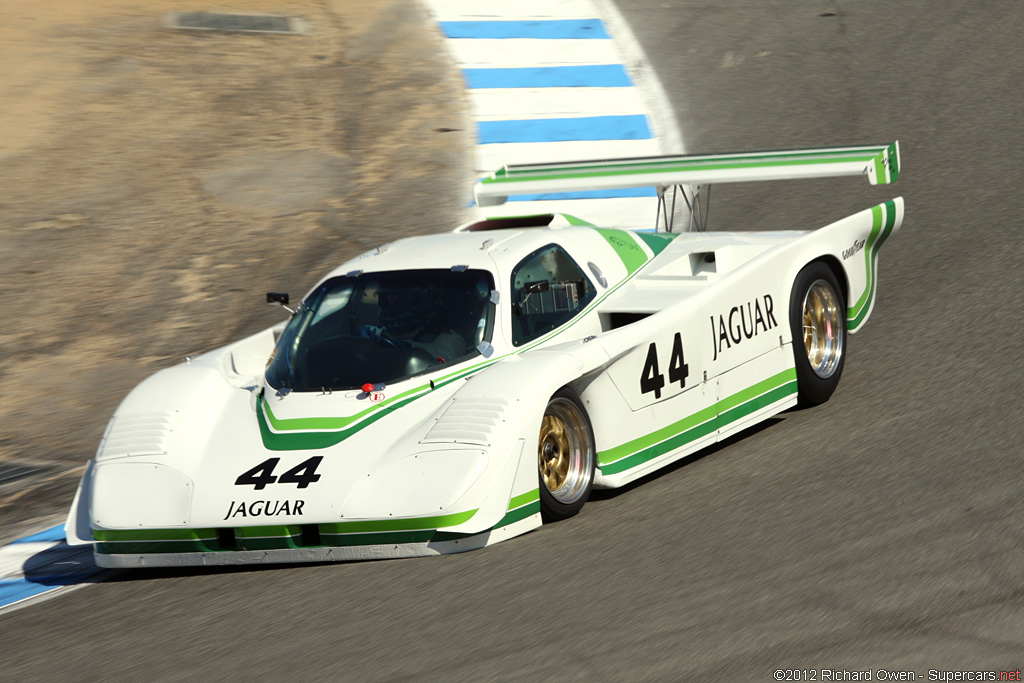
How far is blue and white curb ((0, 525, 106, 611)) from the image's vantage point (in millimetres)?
5383

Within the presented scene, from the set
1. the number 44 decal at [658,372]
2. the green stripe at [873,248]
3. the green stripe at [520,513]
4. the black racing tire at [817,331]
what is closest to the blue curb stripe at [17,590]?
the green stripe at [520,513]

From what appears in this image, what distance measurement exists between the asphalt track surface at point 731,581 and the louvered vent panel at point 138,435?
0.56m

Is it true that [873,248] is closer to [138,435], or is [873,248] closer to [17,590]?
[138,435]

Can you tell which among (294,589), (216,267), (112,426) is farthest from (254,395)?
(216,267)

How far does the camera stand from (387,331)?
5.86 metres

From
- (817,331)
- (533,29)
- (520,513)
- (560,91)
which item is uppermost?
(533,29)

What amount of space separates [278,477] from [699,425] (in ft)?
6.90

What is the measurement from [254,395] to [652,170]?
3.04m

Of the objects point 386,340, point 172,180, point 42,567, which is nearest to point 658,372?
point 386,340

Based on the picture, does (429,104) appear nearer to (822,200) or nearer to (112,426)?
(822,200)

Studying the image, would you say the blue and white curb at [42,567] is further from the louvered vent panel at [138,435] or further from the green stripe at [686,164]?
the green stripe at [686,164]

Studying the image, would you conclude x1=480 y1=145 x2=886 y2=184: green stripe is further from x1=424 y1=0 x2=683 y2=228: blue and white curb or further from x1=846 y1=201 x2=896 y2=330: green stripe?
x1=424 y1=0 x2=683 y2=228: blue and white curb

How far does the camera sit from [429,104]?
13438mm

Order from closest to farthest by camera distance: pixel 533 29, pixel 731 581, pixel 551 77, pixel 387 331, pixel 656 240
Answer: pixel 731 581 → pixel 387 331 → pixel 656 240 → pixel 551 77 → pixel 533 29
